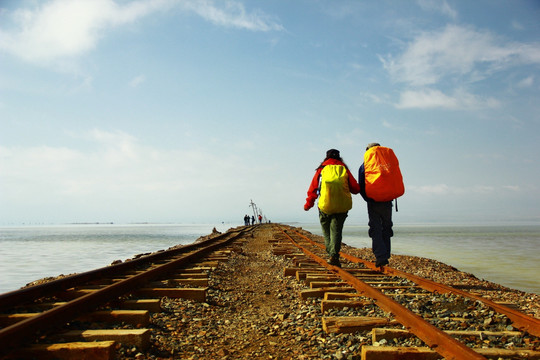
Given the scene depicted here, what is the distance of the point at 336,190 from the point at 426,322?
11.7 feet

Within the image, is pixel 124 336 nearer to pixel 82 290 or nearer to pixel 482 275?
pixel 82 290

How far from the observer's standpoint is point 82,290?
15.5 ft

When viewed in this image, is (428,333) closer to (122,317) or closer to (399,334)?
(399,334)

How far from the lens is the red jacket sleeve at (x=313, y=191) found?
6382mm

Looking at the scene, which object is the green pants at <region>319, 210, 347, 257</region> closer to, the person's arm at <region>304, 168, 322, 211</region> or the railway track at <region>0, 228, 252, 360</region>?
the person's arm at <region>304, 168, 322, 211</region>

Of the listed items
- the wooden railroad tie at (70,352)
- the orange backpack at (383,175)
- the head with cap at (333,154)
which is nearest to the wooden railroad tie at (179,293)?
the wooden railroad tie at (70,352)

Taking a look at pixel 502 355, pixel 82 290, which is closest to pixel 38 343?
pixel 82 290

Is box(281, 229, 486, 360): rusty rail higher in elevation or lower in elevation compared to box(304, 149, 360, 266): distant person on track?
lower

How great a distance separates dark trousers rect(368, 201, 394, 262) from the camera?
594cm

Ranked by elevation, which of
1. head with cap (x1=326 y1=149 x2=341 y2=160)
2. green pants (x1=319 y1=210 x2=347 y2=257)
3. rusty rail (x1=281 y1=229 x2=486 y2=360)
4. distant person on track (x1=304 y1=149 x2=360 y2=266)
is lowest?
rusty rail (x1=281 y1=229 x2=486 y2=360)

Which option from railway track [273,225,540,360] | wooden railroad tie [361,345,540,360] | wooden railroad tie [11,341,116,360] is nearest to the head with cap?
railway track [273,225,540,360]

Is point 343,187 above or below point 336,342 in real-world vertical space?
above

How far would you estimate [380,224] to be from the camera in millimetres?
5992

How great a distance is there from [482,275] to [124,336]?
9941 millimetres
